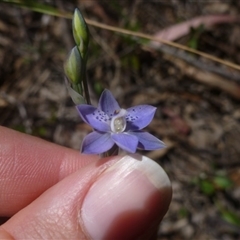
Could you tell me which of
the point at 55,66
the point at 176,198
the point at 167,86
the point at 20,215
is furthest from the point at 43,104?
the point at 20,215

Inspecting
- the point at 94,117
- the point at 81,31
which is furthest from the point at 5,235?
the point at 81,31

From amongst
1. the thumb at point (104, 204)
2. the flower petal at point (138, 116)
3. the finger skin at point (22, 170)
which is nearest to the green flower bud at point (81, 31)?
the flower petal at point (138, 116)

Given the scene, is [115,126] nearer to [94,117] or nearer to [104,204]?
[94,117]

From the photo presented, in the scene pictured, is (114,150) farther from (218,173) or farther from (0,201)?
(218,173)

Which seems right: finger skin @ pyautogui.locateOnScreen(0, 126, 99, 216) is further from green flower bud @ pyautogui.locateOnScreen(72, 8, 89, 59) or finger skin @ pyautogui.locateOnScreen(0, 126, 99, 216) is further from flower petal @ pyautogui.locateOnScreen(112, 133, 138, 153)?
green flower bud @ pyautogui.locateOnScreen(72, 8, 89, 59)

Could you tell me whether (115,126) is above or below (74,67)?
below

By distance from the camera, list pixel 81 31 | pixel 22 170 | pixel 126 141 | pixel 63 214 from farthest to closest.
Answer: pixel 22 170, pixel 63 214, pixel 81 31, pixel 126 141
